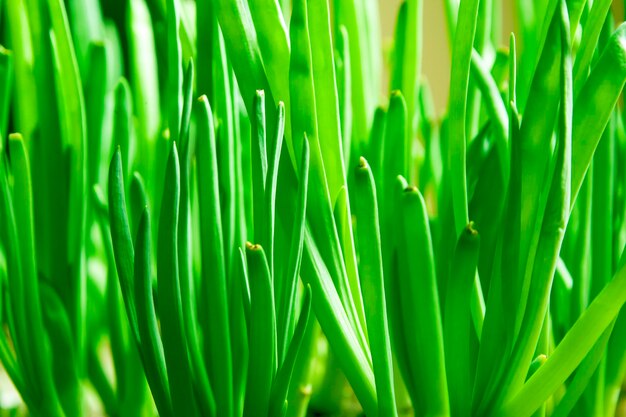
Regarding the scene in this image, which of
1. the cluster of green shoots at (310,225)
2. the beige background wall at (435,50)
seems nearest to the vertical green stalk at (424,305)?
the cluster of green shoots at (310,225)

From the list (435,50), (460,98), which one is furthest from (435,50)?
(460,98)

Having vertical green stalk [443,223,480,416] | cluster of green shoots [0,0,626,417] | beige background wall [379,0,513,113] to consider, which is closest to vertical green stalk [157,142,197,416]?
cluster of green shoots [0,0,626,417]

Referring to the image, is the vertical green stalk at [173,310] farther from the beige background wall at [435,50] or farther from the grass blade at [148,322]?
the beige background wall at [435,50]

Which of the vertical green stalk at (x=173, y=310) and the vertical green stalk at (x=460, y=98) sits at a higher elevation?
the vertical green stalk at (x=460, y=98)

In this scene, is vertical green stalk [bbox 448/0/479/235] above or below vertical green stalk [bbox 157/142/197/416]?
above

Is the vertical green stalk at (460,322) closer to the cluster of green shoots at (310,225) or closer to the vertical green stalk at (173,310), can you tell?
the cluster of green shoots at (310,225)

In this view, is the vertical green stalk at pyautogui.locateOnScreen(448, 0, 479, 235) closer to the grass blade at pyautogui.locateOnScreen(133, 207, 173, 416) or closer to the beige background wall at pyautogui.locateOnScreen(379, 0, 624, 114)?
the grass blade at pyautogui.locateOnScreen(133, 207, 173, 416)

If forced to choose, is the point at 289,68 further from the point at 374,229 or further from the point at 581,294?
the point at 581,294

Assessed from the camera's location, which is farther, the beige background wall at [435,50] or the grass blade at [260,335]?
the beige background wall at [435,50]

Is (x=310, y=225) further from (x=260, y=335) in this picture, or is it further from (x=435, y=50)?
(x=435, y=50)
